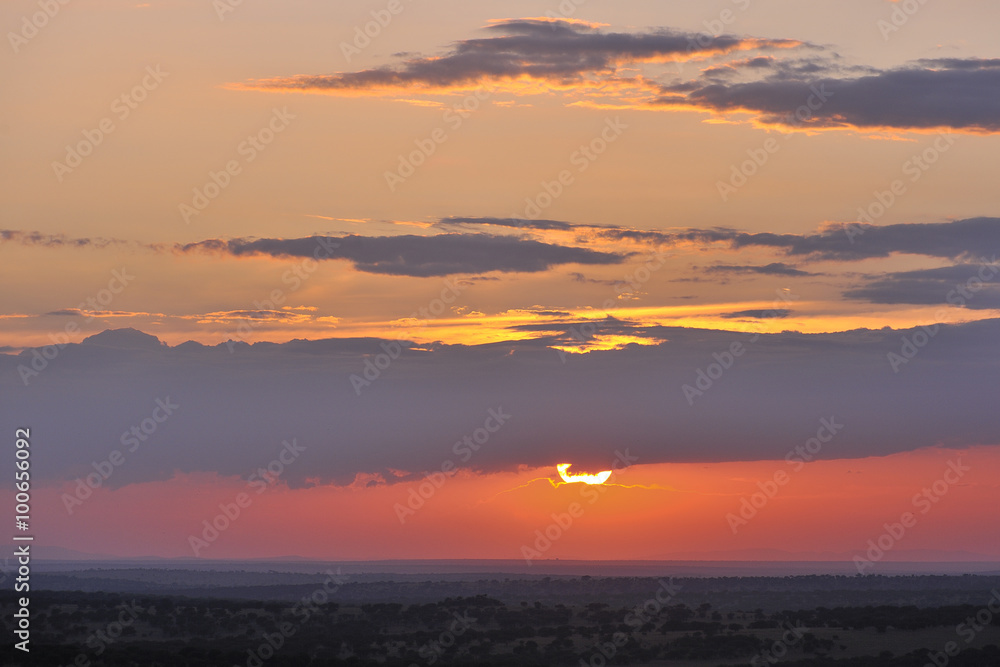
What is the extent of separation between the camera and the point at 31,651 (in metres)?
50.7

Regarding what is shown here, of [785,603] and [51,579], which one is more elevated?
[785,603]

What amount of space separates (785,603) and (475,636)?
4097cm

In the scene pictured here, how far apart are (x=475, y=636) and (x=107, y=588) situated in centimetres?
10888

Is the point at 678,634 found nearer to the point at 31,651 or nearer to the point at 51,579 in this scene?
the point at 31,651

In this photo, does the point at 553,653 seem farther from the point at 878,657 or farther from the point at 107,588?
the point at 107,588

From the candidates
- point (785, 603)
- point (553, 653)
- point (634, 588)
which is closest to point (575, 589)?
point (634, 588)

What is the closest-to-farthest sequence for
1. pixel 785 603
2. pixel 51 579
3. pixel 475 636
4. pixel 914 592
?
pixel 475 636 → pixel 785 603 → pixel 914 592 → pixel 51 579

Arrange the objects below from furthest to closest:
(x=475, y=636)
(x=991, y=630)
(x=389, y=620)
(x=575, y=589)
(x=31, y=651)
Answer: (x=575, y=589) → (x=389, y=620) → (x=475, y=636) → (x=991, y=630) → (x=31, y=651)

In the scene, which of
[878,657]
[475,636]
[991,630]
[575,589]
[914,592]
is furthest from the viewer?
[575,589]

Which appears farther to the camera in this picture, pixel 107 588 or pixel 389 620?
pixel 107 588

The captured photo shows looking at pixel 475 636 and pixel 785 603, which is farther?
pixel 785 603

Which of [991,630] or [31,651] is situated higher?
[991,630]

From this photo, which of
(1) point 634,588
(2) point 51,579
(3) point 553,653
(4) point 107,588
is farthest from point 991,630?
(2) point 51,579

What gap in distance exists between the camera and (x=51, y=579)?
173750mm
